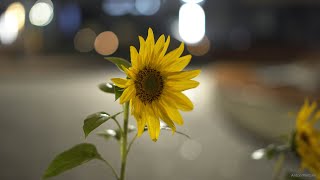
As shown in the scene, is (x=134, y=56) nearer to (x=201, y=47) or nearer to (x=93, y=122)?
(x=93, y=122)

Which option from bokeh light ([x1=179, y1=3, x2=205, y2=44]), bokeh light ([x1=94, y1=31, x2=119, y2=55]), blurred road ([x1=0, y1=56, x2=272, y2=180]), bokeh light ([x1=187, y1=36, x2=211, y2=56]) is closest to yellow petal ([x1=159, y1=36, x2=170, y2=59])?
blurred road ([x1=0, y1=56, x2=272, y2=180])

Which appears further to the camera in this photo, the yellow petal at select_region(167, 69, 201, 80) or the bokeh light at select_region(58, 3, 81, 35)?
the bokeh light at select_region(58, 3, 81, 35)

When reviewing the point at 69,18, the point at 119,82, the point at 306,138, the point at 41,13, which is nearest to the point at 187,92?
the point at 306,138

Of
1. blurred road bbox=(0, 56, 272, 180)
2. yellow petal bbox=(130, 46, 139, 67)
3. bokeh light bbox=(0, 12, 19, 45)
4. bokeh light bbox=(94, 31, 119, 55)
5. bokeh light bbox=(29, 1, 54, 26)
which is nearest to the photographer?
yellow petal bbox=(130, 46, 139, 67)

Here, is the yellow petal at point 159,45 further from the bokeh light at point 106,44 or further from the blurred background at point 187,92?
the bokeh light at point 106,44

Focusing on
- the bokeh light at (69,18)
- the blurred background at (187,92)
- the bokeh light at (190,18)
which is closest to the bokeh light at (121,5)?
the blurred background at (187,92)

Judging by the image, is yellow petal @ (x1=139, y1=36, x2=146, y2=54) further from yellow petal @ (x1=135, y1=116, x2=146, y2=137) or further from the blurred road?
the blurred road
